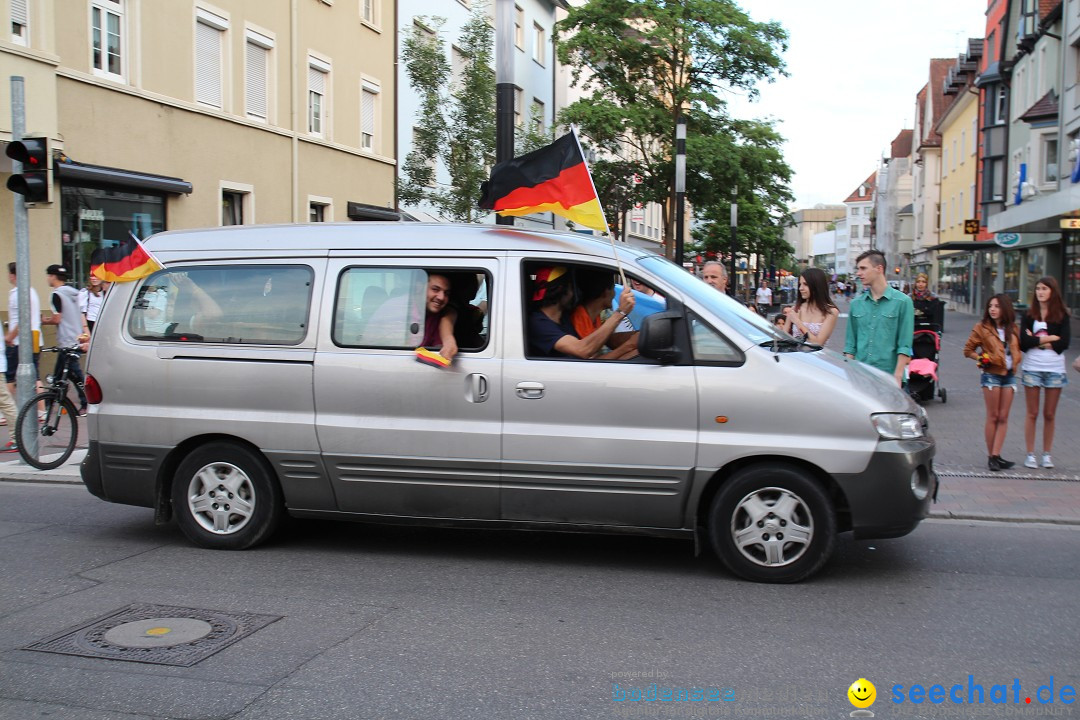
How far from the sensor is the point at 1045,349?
30.7ft

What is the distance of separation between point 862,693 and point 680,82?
35.5 meters

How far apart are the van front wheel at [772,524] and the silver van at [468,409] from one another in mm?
11

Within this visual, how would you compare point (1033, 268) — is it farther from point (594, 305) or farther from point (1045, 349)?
point (594, 305)

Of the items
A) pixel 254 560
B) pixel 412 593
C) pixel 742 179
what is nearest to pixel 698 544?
pixel 412 593

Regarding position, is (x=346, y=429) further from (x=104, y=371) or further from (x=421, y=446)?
(x=104, y=371)

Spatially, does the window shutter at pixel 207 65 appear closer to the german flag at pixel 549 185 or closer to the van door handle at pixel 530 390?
the german flag at pixel 549 185

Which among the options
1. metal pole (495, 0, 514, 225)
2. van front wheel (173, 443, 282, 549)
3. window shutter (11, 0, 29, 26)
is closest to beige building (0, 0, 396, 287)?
window shutter (11, 0, 29, 26)

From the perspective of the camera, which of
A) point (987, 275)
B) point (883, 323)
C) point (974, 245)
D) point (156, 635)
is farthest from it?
point (987, 275)

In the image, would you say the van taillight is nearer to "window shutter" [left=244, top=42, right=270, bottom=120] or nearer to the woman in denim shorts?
the woman in denim shorts

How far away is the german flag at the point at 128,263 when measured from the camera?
661cm

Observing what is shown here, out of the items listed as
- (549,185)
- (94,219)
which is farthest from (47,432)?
(94,219)

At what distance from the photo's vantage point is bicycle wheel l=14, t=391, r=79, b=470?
939 cm

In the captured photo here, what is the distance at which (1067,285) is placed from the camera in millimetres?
34062

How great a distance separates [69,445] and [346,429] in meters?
4.90
